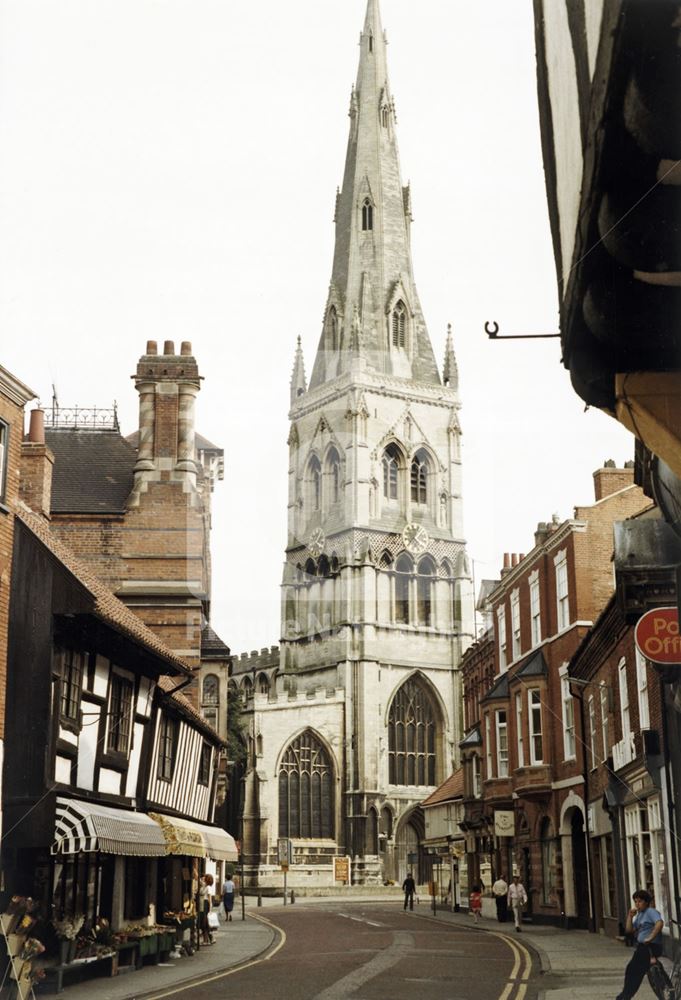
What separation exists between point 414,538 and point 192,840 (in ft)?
210

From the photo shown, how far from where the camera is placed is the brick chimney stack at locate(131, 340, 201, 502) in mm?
32531

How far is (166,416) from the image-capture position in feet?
109

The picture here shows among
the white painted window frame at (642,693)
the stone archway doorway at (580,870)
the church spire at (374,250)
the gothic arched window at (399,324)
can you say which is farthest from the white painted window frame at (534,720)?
the gothic arched window at (399,324)

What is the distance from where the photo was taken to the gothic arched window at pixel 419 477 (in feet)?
295

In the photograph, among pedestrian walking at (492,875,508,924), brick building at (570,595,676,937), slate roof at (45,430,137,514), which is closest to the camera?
brick building at (570,595,676,937)

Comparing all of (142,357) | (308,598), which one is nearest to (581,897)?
(142,357)

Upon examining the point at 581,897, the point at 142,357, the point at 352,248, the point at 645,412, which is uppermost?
the point at 352,248

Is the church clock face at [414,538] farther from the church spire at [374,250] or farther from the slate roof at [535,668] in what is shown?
the slate roof at [535,668]

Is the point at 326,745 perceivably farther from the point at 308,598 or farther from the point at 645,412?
the point at 645,412

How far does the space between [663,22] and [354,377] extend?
8440cm

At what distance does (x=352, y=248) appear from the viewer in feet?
310

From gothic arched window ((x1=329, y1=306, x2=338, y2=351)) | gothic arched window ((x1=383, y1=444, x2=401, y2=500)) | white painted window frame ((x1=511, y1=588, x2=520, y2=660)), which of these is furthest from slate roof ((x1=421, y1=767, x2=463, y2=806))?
gothic arched window ((x1=329, y1=306, x2=338, y2=351))

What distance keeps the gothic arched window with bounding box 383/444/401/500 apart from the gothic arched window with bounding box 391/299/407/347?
27.1 ft

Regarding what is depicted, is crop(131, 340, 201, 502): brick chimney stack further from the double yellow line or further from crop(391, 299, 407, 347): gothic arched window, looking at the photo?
crop(391, 299, 407, 347): gothic arched window
